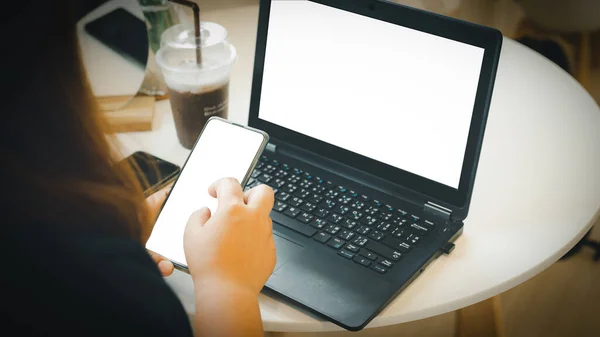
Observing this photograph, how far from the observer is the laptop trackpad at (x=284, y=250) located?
2.49ft

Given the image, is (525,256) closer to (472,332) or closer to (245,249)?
(245,249)

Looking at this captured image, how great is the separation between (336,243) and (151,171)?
31 centimetres

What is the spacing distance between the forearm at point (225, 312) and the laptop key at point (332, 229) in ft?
0.65

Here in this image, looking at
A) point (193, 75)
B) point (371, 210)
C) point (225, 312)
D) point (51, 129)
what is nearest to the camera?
point (51, 129)

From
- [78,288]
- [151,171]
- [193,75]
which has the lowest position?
[151,171]

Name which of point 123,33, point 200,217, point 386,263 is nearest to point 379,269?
point 386,263

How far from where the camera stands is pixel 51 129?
46 centimetres

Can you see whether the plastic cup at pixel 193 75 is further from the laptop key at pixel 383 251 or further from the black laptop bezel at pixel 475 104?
the laptop key at pixel 383 251

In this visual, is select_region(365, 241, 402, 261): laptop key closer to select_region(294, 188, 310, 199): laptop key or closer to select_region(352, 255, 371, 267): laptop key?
select_region(352, 255, 371, 267): laptop key

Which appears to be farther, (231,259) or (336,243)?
(336,243)

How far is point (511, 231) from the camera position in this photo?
832mm

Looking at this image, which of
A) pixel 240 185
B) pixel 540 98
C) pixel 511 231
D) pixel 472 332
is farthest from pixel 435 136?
pixel 472 332

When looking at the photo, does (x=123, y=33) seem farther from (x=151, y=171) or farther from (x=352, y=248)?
(x=352, y=248)

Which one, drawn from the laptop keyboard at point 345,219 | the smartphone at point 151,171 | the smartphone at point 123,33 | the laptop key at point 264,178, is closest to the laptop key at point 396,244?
the laptop keyboard at point 345,219
